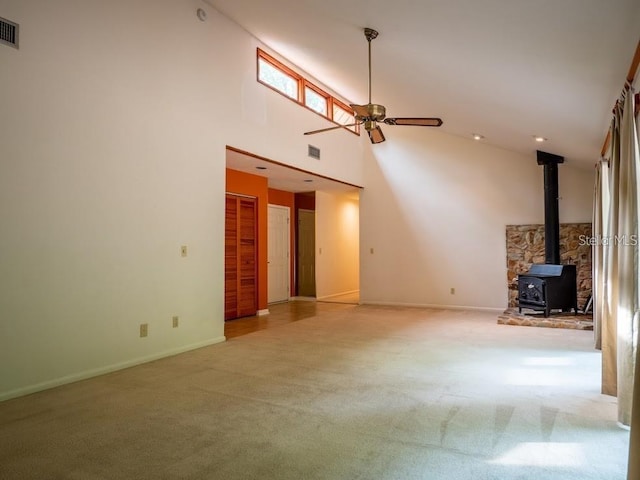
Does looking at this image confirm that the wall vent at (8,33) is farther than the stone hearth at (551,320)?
No

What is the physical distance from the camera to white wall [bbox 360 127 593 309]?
24.2 ft

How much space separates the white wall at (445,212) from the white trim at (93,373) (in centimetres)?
456

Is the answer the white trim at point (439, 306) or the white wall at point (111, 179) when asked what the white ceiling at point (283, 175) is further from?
the white trim at point (439, 306)

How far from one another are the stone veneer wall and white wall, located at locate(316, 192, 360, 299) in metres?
3.54

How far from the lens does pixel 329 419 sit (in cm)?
268

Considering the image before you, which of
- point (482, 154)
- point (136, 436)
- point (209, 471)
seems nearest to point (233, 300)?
point (136, 436)

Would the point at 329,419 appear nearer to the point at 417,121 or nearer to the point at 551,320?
the point at 417,121

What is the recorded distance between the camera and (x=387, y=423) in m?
2.62

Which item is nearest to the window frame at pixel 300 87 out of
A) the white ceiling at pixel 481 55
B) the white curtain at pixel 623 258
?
the white ceiling at pixel 481 55

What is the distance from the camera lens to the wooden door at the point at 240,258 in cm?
657

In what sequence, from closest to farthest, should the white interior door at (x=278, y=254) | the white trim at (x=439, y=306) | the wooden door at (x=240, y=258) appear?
the wooden door at (x=240, y=258) < the white trim at (x=439, y=306) < the white interior door at (x=278, y=254)

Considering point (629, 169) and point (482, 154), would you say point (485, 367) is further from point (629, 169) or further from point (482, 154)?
point (482, 154)

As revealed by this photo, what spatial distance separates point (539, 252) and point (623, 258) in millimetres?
4828

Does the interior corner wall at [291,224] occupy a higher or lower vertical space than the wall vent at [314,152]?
lower
